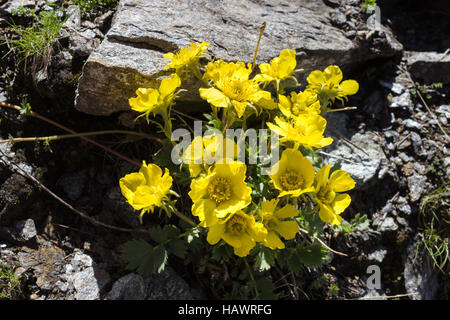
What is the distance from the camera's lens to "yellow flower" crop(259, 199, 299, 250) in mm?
2184

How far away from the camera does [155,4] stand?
9.96ft

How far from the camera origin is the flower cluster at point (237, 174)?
6.84ft

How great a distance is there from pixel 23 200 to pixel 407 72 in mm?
4023

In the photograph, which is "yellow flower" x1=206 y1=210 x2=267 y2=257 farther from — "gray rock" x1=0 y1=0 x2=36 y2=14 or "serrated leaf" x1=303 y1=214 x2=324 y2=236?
"gray rock" x1=0 y1=0 x2=36 y2=14

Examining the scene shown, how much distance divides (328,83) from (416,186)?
1.60m

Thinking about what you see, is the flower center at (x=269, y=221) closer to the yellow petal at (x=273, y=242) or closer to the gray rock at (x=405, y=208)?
the yellow petal at (x=273, y=242)

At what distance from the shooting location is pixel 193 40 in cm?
292

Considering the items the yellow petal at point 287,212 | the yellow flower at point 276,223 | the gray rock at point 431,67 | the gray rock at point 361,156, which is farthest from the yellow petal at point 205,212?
the gray rock at point 431,67

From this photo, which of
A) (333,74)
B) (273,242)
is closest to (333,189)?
(273,242)

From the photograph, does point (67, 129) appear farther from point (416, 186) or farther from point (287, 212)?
point (416, 186)

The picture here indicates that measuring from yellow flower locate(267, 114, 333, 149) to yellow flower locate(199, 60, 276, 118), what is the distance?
0.20 m

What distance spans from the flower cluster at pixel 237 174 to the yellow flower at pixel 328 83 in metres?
0.18

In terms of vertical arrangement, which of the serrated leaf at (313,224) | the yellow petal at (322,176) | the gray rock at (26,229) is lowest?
the gray rock at (26,229)

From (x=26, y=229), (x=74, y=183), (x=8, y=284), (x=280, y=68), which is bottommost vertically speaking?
(x=8, y=284)
